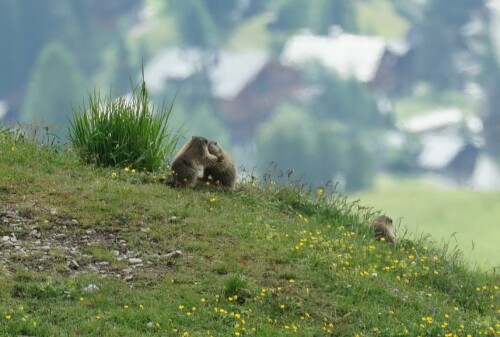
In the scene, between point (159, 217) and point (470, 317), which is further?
point (159, 217)

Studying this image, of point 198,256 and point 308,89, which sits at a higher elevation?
point 308,89

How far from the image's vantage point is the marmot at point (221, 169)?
14.0 metres

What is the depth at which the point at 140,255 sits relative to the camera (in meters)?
11.5

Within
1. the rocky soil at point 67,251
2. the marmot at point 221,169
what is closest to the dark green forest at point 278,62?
the marmot at point 221,169

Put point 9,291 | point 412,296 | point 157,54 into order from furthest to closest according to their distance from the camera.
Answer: point 157,54, point 412,296, point 9,291

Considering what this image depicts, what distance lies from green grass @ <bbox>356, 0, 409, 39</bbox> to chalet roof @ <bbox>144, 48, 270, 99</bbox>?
13.0m

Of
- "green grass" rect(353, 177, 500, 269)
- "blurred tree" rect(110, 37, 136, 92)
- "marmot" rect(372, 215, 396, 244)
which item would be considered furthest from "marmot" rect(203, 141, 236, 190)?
"blurred tree" rect(110, 37, 136, 92)

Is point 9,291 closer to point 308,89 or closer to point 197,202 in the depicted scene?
point 197,202

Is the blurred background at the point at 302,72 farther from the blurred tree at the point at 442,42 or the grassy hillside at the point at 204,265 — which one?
the grassy hillside at the point at 204,265

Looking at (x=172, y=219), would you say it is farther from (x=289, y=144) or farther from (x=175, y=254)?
(x=289, y=144)

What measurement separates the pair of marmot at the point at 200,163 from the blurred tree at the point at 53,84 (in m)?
85.3

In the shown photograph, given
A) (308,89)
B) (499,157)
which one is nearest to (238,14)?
(308,89)

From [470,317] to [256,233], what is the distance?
275 cm

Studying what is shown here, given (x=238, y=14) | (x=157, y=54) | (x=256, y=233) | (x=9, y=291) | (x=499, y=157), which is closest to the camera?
(x=9, y=291)
